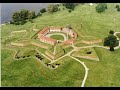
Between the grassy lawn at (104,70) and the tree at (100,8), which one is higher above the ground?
the tree at (100,8)

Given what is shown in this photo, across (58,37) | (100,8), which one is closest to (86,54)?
(58,37)

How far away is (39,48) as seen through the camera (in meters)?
55.8

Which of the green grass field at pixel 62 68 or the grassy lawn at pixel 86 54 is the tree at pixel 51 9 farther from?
the grassy lawn at pixel 86 54

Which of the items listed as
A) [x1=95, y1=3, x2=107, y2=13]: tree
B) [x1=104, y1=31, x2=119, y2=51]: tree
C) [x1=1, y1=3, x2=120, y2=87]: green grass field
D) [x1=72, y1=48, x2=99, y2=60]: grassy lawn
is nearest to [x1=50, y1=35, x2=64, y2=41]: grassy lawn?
[x1=1, y1=3, x2=120, y2=87]: green grass field

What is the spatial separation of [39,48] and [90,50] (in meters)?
11.2

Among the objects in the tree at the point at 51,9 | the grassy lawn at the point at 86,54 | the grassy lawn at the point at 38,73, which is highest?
the tree at the point at 51,9

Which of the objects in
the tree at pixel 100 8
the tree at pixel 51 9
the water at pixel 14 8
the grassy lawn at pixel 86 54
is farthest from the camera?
the water at pixel 14 8

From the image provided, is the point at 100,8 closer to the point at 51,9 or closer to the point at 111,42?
the point at 51,9

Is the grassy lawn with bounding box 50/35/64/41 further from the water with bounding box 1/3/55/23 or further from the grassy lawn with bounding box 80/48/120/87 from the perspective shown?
the water with bounding box 1/3/55/23

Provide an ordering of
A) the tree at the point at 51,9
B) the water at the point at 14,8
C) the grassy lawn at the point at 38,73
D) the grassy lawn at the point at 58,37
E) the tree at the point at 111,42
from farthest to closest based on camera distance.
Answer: the water at the point at 14,8 < the tree at the point at 51,9 < the grassy lawn at the point at 58,37 < the tree at the point at 111,42 < the grassy lawn at the point at 38,73

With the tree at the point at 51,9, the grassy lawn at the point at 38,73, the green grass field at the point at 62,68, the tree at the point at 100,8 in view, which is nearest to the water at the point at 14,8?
the tree at the point at 51,9

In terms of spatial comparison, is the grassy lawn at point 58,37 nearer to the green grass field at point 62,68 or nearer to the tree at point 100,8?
the green grass field at point 62,68

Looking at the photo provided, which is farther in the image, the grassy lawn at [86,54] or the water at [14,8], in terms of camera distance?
the water at [14,8]

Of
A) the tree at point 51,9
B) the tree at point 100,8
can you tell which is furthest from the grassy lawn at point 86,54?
the tree at point 51,9
